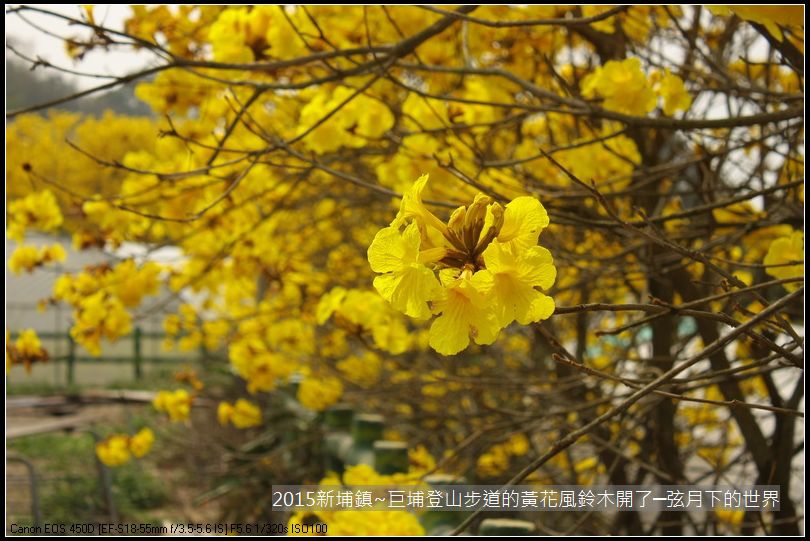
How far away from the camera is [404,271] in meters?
0.90

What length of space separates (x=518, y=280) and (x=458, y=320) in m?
0.08

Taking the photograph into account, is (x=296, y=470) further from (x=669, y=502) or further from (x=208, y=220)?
(x=669, y=502)

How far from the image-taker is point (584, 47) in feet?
11.2

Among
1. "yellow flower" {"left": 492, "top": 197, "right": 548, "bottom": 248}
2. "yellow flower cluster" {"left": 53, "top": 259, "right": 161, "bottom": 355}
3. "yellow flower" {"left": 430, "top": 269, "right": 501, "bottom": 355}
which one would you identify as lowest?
"yellow flower" {"left": 430, "top": 269, "right": 501, "bottom": 355}

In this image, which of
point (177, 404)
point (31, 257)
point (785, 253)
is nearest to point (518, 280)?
point (785, 253)

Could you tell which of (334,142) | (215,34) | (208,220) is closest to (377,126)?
(334,142)

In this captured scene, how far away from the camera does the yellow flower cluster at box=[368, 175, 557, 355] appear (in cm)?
89

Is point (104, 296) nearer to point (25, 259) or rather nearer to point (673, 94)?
point (25, 259)

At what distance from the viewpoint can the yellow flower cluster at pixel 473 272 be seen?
0.89m

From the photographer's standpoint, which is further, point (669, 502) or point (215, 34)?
point (669, 502)

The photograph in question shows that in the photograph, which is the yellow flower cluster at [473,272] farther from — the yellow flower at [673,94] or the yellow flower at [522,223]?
the yellow flower at [673,94]

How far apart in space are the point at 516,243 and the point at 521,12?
5.21ft

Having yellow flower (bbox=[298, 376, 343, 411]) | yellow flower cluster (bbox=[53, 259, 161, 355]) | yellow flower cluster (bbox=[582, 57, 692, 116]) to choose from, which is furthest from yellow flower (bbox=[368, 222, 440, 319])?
yellow flower (bbox=[298, 376, 343, 411])

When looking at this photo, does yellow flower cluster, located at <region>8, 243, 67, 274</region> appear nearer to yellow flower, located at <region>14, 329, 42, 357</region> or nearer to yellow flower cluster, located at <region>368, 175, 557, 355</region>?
yellow flower, located at <region>14, 329, 42, 357</region>
